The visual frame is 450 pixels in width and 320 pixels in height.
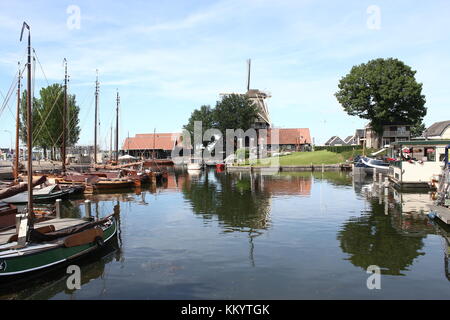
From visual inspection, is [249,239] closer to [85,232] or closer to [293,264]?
[293,264]

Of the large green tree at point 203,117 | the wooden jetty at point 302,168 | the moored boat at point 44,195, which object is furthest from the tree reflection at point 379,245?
the large green tree at point 203,117

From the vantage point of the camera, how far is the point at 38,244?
16094mm

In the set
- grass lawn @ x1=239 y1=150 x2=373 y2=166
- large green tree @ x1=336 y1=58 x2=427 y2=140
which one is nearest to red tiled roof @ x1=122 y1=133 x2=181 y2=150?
grass lawn @ x1=239 y1=150 x2=373 y2=166

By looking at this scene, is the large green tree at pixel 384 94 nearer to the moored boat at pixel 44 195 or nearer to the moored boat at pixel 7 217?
the moored boat at pixel 44 195

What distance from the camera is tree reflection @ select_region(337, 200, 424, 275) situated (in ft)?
55.9

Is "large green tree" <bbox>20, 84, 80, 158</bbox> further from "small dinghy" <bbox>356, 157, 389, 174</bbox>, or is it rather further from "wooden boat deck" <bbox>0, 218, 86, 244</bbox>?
"wooden boat deck" <bbox>0, 218, 86, 244</bbox>

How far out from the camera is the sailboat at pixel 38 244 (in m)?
14.6

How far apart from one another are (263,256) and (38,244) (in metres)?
9.68

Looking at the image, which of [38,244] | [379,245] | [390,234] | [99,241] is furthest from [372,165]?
[38,244]
